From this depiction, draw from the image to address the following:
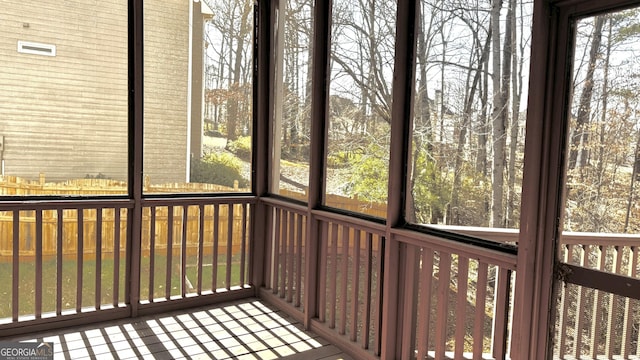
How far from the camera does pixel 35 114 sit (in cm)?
330

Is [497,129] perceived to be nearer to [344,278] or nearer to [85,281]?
[344,278]

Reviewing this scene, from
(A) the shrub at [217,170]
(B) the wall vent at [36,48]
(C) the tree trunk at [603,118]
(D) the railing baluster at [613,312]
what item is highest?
(B) the wall vent at [36,48]

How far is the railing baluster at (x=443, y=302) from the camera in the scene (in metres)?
2.46

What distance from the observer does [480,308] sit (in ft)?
7.45

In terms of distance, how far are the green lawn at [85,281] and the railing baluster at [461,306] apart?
234 cm

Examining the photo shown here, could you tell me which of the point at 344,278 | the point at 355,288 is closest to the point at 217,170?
the point at 344,278

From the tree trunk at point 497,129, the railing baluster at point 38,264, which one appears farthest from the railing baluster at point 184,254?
the tree trunk at point 497,129

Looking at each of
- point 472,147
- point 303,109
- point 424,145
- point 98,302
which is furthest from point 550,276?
point 98,302

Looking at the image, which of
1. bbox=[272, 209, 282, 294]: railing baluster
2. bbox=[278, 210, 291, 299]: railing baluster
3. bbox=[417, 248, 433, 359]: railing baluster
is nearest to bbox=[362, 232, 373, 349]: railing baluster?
bbox=[417, 248, 433, 359]: railing baluster

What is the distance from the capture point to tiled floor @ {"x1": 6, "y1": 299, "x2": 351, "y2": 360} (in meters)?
3.01

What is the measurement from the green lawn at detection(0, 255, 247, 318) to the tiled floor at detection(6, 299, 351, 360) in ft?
0.75

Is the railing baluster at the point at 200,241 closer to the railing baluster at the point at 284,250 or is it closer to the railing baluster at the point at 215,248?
the railing baluster at the point at 215,248

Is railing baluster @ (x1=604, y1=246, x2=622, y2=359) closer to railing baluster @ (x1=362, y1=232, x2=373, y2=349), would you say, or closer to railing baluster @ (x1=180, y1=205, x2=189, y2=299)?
railing baluster @ (x1=362, y1=232, x2=373, y2=349)

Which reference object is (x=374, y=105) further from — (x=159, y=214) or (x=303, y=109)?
(x=159, y=214)
